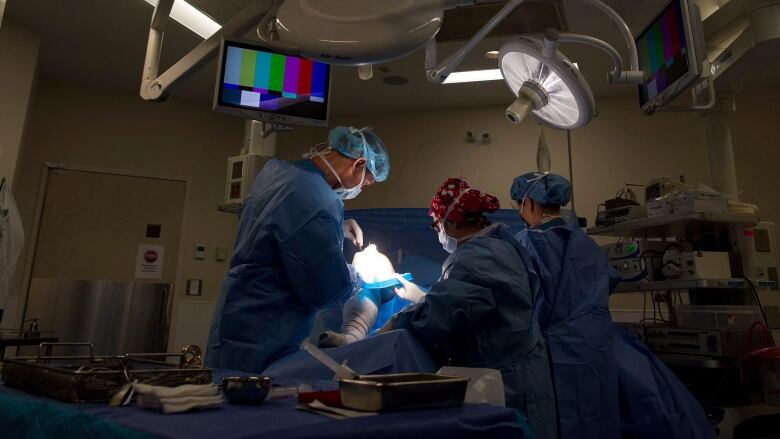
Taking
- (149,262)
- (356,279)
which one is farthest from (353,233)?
(149,262)

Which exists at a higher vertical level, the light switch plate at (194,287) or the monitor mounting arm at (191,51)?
the monitor mounting arm at (191,51)

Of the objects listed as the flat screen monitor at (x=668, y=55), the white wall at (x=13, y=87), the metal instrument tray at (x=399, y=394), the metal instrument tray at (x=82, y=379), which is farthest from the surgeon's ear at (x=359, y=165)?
the white wall at (x=13, y=87)

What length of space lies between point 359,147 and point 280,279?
68 centimetres

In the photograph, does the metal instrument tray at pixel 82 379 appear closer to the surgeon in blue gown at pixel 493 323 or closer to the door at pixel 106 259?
the surgeon in blue gown at pixel 493 323

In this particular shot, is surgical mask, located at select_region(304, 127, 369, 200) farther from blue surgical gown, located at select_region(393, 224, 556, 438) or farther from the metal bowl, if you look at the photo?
the metal bowl

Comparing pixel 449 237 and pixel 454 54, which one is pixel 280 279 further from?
pixel 454 54

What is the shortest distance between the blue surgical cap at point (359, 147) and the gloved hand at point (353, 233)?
289mm

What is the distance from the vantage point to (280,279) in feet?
5.98

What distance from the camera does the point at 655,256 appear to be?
2.52 meters

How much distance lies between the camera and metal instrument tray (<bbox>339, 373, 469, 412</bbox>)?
0.74 metres

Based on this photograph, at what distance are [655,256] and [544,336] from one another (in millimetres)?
1082

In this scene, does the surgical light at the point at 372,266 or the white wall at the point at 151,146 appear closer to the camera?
the surgical light at the point at 372,266

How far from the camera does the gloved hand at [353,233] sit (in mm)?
→ 2503

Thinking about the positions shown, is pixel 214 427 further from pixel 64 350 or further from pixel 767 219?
pixel 767 219
